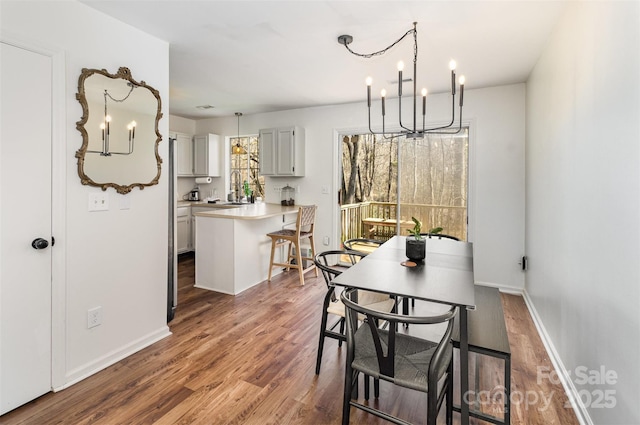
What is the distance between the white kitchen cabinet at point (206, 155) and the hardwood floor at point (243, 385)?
3.48 meters

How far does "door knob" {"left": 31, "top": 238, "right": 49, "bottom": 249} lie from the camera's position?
193 centimetres

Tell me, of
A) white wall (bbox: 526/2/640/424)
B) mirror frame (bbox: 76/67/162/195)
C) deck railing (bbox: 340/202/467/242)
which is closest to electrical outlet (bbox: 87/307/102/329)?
mirror frame (bbox: 76/67/162/195)

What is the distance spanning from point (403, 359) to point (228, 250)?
8.71 feet

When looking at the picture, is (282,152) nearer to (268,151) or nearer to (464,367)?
(268,151)

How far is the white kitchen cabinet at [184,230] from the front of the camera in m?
5.60

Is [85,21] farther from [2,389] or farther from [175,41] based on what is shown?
[2,389]

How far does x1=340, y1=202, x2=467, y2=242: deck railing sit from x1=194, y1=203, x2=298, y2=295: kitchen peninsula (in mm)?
1707

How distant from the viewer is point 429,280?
1826 mm

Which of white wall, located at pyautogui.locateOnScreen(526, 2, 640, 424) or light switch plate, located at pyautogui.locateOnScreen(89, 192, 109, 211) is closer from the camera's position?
white wall, located at pyautogui.locateOnScreen(526, 2, 640, 424)

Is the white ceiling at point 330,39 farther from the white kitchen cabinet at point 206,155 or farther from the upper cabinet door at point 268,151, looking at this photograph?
the white kitchen cabinet at point 206,155

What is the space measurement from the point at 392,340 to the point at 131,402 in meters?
1.59

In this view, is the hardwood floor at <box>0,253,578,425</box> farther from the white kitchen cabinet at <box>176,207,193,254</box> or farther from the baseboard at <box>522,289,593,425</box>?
the white kitchen cabinet at <box>176,207,193,254</box>

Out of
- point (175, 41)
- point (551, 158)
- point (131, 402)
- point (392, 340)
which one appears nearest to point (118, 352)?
point (131, 402)

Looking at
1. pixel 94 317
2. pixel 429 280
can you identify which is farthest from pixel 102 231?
pixel 429 280
